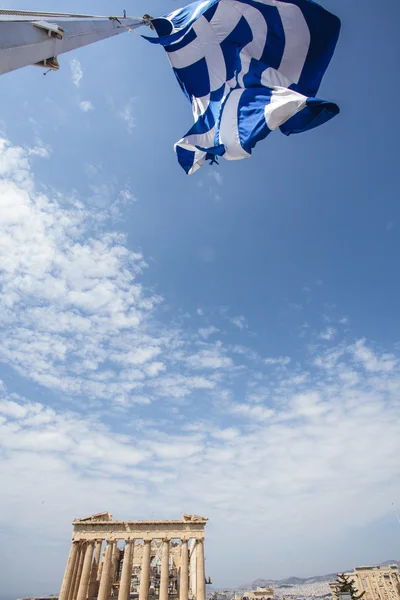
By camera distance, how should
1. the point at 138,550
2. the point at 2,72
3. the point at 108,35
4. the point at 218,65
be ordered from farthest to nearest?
the point at 138,550 → the point at 218,65 → the point at 108,35 → the point at 2,72

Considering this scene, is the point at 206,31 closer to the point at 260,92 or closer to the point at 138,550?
the point at 260,92

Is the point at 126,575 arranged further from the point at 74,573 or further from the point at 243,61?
the point at 243,61

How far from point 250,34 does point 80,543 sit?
37296 millimetres

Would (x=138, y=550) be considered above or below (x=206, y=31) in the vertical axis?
below

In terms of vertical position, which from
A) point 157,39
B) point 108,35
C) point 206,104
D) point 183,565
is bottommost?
point 183,565

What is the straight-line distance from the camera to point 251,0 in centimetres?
865

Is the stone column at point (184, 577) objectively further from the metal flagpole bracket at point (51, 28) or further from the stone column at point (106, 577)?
the metal flagpole bracket at point (51, 28)

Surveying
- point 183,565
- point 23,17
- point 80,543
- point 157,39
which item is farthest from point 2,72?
point 80,543

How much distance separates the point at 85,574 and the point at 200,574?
9.88m

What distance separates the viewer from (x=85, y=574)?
28.7 metres

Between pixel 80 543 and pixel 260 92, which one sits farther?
pixel 80 543

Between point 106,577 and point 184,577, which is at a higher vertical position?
point 106,577

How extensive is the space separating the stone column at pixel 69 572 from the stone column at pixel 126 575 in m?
4.36

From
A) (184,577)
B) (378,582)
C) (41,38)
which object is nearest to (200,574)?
(184,577)
